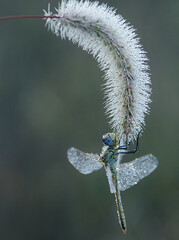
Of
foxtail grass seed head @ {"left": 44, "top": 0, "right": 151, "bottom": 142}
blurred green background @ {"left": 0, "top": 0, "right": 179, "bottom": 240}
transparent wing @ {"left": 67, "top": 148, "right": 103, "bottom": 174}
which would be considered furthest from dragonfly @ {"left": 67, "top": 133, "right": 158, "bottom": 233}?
blurred green background @ {"left": 0, "top": 0, "right": 179, "bottom": 240}

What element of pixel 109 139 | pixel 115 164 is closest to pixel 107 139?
pixel 109 139

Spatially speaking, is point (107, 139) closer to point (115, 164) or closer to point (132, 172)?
point (115, 164)

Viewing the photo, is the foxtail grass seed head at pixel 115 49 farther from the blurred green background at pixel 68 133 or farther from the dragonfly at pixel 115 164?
the blurred green background at pixel 68 133

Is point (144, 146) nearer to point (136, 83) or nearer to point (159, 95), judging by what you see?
point (159, 95)

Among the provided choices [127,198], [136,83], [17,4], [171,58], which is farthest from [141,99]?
[17,4]

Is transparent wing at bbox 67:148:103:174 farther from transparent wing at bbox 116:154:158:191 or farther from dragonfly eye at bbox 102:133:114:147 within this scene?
dragonfly eye at bbox 102:133:114:147

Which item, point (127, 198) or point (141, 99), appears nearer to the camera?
point (141, 99)
